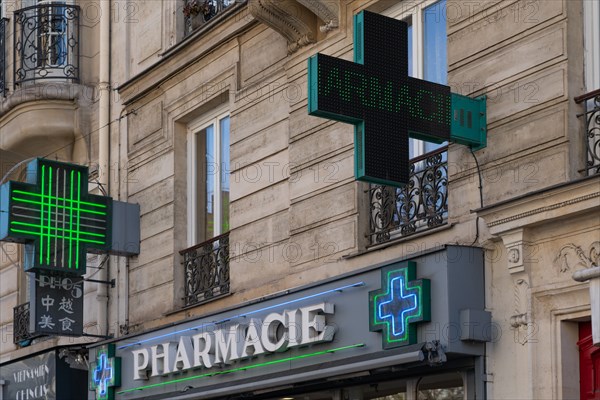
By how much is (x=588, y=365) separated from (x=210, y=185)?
6.15 m

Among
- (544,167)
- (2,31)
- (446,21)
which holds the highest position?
(2,31)

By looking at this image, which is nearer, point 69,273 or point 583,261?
point 583,261

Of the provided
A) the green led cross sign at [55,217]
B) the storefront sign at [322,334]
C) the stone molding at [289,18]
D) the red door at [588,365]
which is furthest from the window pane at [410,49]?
the green led cross sign at [55,217]

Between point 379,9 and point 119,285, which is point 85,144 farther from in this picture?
point 379,9

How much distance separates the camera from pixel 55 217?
1487cm

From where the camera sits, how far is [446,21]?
426 inches

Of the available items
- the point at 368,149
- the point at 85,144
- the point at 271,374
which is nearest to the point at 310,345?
the point at 271,374

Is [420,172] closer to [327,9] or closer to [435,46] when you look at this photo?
[435,46]

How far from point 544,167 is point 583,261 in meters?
0.77

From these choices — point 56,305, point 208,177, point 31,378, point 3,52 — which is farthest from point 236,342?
point 3,52

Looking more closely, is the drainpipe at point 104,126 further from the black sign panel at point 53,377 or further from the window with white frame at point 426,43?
the window with white frame at point 426,43

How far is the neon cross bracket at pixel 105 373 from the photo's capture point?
47.8ft

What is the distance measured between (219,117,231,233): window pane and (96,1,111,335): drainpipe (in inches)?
92.1

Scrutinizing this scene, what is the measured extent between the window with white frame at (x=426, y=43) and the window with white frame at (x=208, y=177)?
324 cm
